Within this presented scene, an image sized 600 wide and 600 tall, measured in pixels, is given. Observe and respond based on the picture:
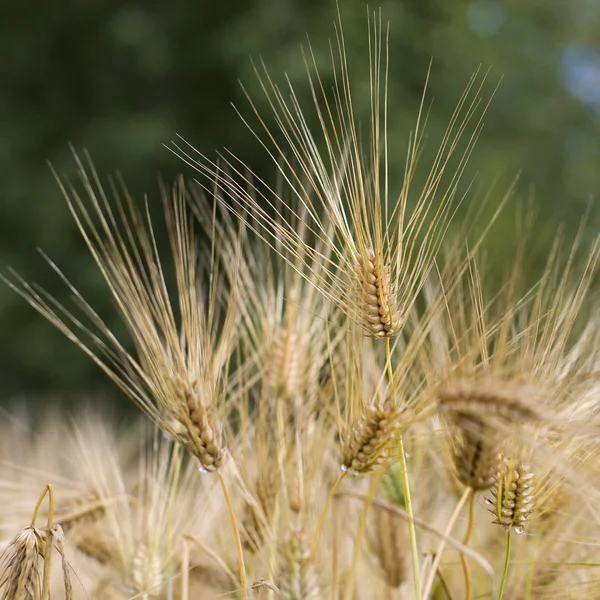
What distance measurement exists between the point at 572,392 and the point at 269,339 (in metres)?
0.28

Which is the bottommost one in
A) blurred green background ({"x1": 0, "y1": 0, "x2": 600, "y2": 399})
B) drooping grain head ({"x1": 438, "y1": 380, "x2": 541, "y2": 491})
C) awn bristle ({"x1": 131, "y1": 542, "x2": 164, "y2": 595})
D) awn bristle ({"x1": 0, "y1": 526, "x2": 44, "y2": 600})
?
awn bristle ({"x1": 0, "y1": 526, "x2": 44, "y2": 600})

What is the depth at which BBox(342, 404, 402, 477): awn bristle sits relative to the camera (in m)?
0.46

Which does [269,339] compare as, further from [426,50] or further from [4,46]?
[4,46]

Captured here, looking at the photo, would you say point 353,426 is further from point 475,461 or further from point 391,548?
point 391,548

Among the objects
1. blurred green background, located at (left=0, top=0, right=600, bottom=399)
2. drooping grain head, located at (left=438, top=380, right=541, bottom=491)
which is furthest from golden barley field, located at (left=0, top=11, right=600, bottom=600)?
blurred green background, located at (left=0, top=0, right=600, bottom=399)

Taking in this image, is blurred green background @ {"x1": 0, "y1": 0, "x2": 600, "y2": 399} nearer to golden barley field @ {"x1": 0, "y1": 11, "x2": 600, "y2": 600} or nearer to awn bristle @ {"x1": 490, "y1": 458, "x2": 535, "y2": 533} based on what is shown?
golden barley field @ {"x1": 0, "y1": 11, "x2": 600, "y2": 600}

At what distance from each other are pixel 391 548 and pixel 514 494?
0.18 meters

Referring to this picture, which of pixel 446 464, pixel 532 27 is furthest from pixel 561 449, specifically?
pixel 532 27

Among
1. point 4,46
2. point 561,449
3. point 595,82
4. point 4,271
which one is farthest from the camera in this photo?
point 595,82

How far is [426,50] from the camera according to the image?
2918 mm

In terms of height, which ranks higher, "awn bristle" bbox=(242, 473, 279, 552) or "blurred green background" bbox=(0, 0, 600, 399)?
"blurred green background" bbox=(0, 0, 600, 399)

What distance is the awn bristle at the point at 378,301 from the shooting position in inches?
18.3

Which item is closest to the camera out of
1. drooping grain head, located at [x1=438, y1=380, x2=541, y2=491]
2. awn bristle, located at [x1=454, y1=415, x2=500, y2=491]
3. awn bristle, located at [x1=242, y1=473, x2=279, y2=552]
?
drooping grain head, located at [x1=438, y1=380, x2=541, y2=491]

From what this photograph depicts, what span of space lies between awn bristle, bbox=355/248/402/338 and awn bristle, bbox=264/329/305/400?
0.20 m
